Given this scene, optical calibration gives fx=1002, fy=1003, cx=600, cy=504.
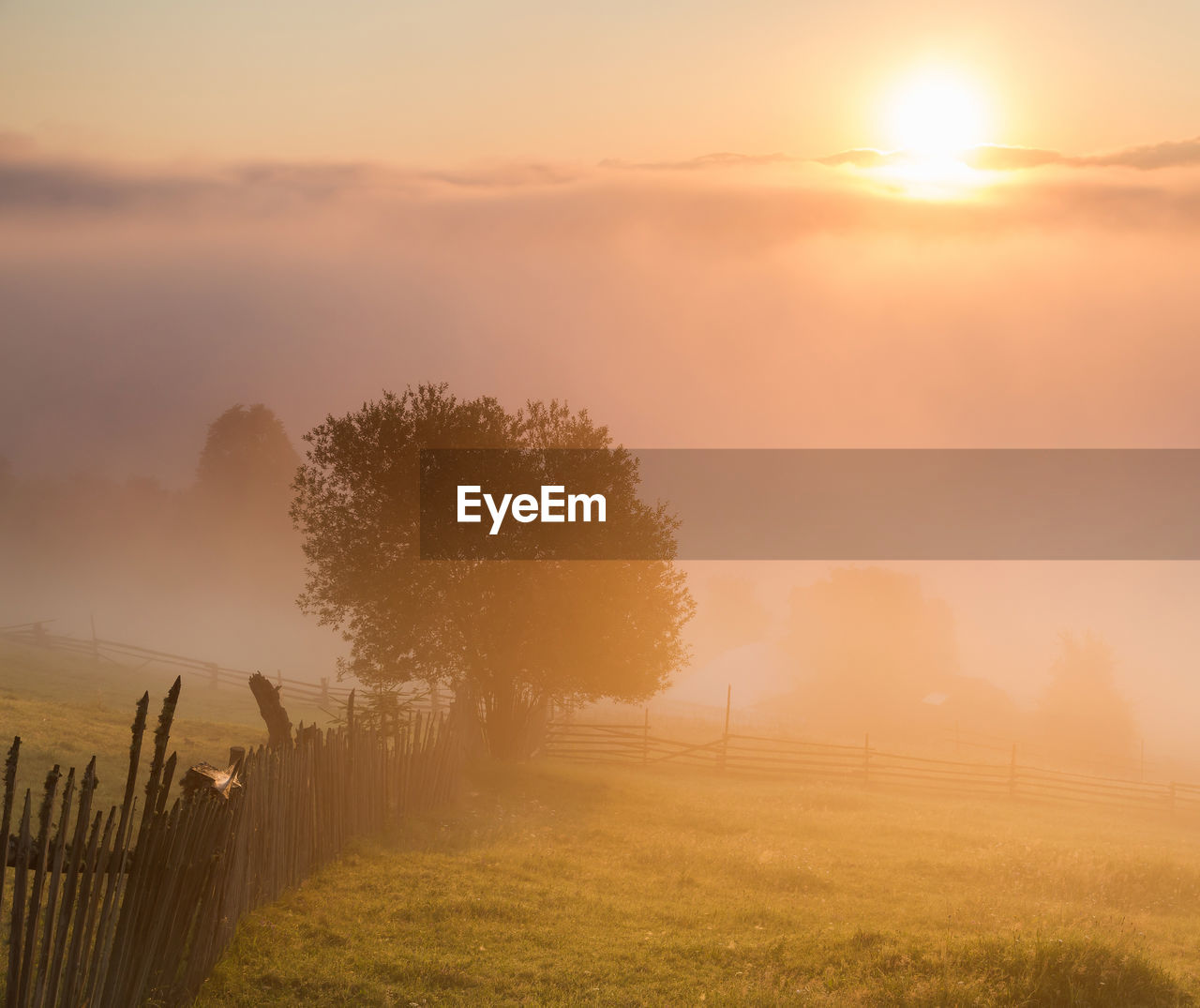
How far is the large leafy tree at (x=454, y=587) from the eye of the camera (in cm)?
3244

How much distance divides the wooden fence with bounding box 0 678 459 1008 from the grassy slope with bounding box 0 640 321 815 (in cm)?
566

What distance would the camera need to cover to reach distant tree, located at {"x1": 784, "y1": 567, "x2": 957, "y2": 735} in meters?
82.3

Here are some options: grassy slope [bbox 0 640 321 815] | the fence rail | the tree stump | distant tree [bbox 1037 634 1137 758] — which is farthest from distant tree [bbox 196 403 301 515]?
the tree stump

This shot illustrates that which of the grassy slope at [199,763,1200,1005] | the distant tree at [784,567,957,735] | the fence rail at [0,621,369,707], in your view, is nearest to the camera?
the grassy slope at [199,763,1200,1005]

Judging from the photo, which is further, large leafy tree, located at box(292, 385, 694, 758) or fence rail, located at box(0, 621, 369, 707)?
fence rail, located at box(0, 621, 369, 707)

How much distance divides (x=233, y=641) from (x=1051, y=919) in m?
90.9

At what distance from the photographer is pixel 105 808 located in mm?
19047

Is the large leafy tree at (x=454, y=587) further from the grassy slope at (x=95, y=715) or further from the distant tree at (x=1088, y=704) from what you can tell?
the distant tree at (x=1088, y=704)

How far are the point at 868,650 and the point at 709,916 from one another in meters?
78.6

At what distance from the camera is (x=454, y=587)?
32.5m

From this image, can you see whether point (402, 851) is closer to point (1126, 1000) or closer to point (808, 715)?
point (1126, 1000)

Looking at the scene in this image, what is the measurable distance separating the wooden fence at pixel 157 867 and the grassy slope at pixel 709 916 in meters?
0.65

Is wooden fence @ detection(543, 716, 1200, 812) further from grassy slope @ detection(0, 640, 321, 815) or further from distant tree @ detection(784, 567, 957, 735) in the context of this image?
distant tree @ detection(784, 567, 957, 735)

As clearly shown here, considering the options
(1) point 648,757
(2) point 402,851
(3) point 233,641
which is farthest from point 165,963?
(3) point 233,641
